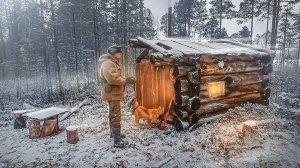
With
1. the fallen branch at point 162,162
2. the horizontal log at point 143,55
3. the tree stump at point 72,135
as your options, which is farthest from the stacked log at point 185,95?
the tree stump at point 72,135

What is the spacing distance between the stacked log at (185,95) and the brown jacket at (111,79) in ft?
6.56

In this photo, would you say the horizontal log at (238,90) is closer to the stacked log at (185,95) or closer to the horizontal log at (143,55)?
the stacked log at (185,95)

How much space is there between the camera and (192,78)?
7711 mm

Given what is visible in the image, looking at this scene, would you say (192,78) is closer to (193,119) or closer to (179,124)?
(193,119)

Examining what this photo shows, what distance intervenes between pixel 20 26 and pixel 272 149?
44.1 m

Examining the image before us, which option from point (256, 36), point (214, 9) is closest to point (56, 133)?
point (214, 9)

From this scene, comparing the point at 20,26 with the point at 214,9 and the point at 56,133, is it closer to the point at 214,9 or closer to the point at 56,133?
the point at 214,9

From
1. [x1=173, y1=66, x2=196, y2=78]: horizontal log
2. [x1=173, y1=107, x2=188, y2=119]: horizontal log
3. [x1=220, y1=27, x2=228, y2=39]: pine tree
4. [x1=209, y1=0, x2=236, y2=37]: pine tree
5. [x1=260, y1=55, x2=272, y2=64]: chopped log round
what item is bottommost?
[x1=173, y1=107, x2=188, y2=119]: horizontal log

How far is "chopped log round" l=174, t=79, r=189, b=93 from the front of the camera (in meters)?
7.71

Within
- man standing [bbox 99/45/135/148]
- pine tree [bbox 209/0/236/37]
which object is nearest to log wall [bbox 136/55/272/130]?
man standing [bbox 99/45/135/148]

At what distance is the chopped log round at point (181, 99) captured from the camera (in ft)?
25.3

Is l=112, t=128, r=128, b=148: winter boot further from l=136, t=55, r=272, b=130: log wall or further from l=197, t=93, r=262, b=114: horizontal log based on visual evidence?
l=197, t=93, r=262, b=114: horizontal log

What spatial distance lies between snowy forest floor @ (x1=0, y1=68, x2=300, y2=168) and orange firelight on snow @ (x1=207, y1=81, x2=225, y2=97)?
865mm

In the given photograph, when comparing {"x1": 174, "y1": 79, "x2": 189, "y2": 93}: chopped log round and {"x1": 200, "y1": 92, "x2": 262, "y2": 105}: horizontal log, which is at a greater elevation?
{"x1": 174, "y1": 79, "x2": 189, "y2": 93}: chopped log round
